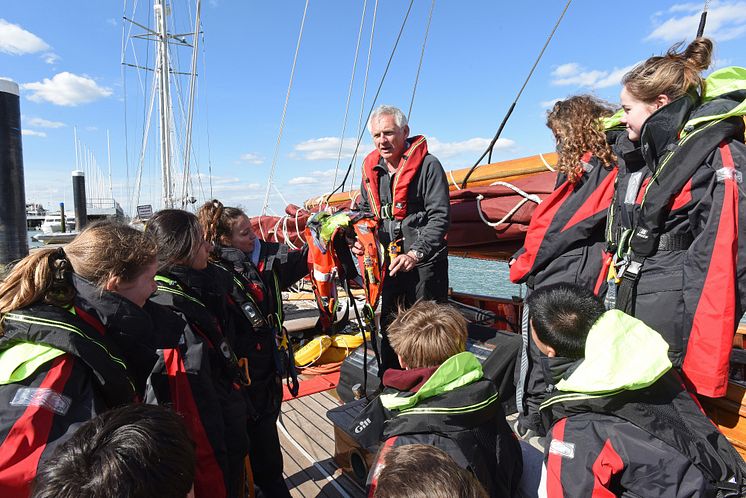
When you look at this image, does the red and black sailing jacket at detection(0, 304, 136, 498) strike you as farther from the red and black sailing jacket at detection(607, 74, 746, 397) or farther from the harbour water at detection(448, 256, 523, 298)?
the harbour water at detection(448, 256, 523, 298)

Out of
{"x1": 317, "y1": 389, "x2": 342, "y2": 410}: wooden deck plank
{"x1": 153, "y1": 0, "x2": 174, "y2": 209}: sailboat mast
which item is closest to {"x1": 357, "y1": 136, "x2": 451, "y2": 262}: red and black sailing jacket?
{"x1": 317, "y1": 389, "x2": 342, "y2": 410}: wooden deck plank

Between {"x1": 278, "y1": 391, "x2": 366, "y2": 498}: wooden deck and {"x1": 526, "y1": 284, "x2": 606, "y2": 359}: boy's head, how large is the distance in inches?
51.0

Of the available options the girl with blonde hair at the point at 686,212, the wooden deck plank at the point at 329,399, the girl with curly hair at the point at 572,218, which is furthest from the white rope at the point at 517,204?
the wooden deck plank at the point at 329,399

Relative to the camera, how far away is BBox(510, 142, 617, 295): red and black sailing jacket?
202 centimetres

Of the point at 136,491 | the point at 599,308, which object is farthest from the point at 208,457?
the point at 599,308

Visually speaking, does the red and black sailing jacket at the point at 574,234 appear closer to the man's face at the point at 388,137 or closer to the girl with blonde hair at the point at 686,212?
the girl with blonde hair at the point at 686,212

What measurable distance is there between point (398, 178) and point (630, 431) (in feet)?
5.71

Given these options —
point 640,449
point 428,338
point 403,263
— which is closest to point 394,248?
point 403,263

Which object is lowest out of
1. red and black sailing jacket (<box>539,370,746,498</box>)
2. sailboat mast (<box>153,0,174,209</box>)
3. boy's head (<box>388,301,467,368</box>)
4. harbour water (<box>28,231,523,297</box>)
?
harbour water (<box>28,231,523,297</box>)

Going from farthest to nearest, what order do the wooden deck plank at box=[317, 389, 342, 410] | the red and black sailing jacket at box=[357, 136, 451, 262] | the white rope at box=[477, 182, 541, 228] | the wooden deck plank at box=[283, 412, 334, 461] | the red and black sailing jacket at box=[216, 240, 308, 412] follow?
the wooden deck plank at box=[317, 389, 342, 410], the white rope at box=[477, 182, 541, 228], the wooden deck plank at box=[283, 412, 334, 461], the red and black sailing jacket at box=[357, 136, 451, 262], the red and black sailing jacket at box=[216, 240, 308, 412]

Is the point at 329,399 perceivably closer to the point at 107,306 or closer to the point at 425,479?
the point at 107,306

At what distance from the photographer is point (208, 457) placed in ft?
4.39

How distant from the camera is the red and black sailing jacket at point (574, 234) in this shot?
6.61ft

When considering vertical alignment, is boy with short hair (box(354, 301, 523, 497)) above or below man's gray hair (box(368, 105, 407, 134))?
below
